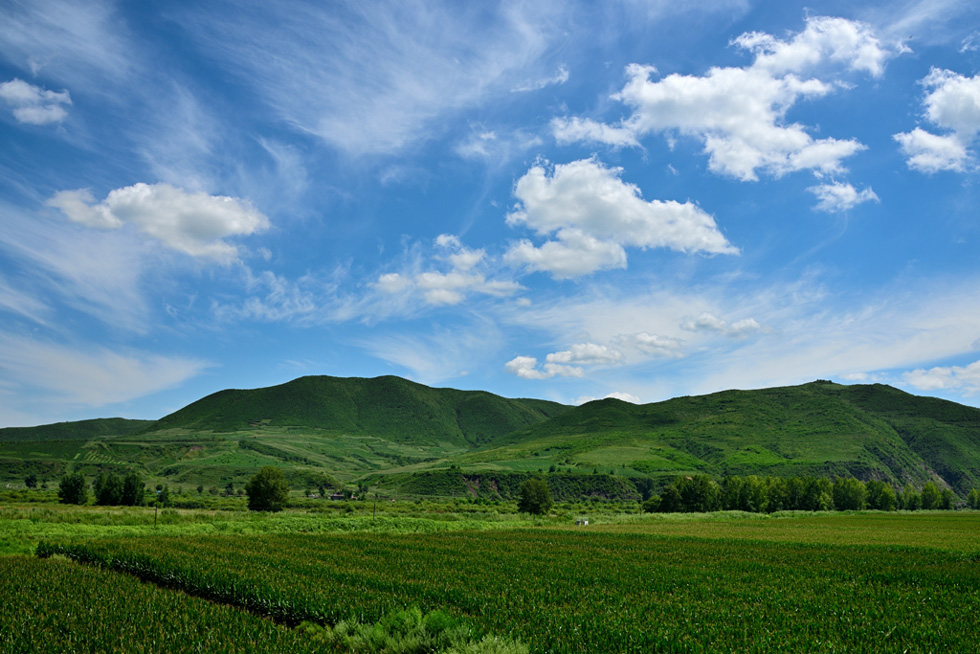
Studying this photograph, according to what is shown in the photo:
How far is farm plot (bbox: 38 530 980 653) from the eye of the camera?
16109 millimetres

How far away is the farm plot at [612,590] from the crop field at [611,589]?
8cm

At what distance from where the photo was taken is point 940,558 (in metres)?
37.3

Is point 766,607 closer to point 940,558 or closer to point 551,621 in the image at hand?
point 551,621

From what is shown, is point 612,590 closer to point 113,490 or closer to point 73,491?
point 73,491

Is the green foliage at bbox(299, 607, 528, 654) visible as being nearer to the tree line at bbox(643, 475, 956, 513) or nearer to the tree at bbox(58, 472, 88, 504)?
the tree at bbox(58, 472, 88, 504)

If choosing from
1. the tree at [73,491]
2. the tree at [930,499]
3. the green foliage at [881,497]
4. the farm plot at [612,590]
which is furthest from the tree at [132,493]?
the tree at [930,499]

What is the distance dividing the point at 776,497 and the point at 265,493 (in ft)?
408

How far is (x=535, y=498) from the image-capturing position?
371 feet

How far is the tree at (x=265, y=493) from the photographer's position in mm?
97000

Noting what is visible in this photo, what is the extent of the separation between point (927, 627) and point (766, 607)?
Answer: 4677 millimetres

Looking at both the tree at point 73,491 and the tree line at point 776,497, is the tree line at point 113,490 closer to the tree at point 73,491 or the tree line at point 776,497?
the tree at point 73,491

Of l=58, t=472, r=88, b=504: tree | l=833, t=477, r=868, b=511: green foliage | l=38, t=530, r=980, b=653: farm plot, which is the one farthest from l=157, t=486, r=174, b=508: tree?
l=833, t=477, r=868, b=511: green foliage

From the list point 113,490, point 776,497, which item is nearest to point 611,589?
point 113,490

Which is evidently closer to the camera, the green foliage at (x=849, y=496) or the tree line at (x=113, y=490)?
the tree line at (x=113, y=490)
